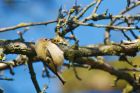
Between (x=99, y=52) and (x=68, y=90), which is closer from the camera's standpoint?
(x=99, y=52)

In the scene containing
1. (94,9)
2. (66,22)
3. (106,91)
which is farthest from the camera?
(106,91)

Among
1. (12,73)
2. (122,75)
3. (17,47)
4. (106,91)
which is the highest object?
(17,47)

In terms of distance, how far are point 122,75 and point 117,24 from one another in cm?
29

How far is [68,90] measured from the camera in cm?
643

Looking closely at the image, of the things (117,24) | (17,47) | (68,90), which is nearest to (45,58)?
(17,47)

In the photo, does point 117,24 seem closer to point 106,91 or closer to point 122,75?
point 122,75

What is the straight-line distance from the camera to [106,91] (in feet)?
21.1

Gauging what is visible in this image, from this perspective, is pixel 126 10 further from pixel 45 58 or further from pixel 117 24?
pixel 45 58

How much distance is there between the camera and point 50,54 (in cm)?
184

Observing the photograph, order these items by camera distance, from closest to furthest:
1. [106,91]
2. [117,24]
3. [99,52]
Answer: [99,52], [117,24], [106,91]

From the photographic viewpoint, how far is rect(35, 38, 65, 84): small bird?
1.83m

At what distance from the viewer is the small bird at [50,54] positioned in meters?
1.83

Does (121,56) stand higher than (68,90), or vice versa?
(121,56)

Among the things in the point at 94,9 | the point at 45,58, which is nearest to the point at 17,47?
the point at 45,58
